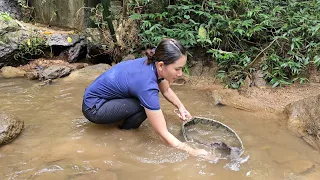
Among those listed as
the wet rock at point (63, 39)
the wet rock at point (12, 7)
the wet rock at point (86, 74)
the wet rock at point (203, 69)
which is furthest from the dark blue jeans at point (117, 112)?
the wet rock at point (12, 7)

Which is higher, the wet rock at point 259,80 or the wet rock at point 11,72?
the wet rock at point 259,80

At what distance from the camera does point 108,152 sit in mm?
2832

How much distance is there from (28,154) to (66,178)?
0.57 metres

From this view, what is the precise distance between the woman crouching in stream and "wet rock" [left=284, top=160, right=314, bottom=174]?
66cm

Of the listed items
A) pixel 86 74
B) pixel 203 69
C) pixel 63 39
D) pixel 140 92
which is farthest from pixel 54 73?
pixel 140 92

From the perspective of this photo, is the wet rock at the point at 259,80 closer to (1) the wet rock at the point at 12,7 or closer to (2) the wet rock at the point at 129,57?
(2) the wet rock at the point at 129,57

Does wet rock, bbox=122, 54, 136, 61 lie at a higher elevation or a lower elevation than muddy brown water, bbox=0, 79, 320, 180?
higher

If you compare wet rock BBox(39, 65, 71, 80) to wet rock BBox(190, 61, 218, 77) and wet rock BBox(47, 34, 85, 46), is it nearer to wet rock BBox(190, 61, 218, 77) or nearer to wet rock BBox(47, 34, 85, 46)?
wet rock BBox(47, 34, 85, 46)

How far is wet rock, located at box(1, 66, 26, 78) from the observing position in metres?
5.32

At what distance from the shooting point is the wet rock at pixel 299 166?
260cm

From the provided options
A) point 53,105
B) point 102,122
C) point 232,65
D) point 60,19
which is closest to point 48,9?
point 60,19

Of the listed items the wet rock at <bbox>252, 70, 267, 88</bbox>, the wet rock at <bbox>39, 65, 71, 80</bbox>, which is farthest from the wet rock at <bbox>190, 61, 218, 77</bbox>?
the wet rock at <bbox>39, 65, 71, 80</bbox>

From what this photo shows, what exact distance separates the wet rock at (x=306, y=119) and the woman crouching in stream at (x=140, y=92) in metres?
1.14

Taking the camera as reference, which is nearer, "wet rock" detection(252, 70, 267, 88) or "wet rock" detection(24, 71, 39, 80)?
"wet rock" detection(252, 70, 267, 88)
